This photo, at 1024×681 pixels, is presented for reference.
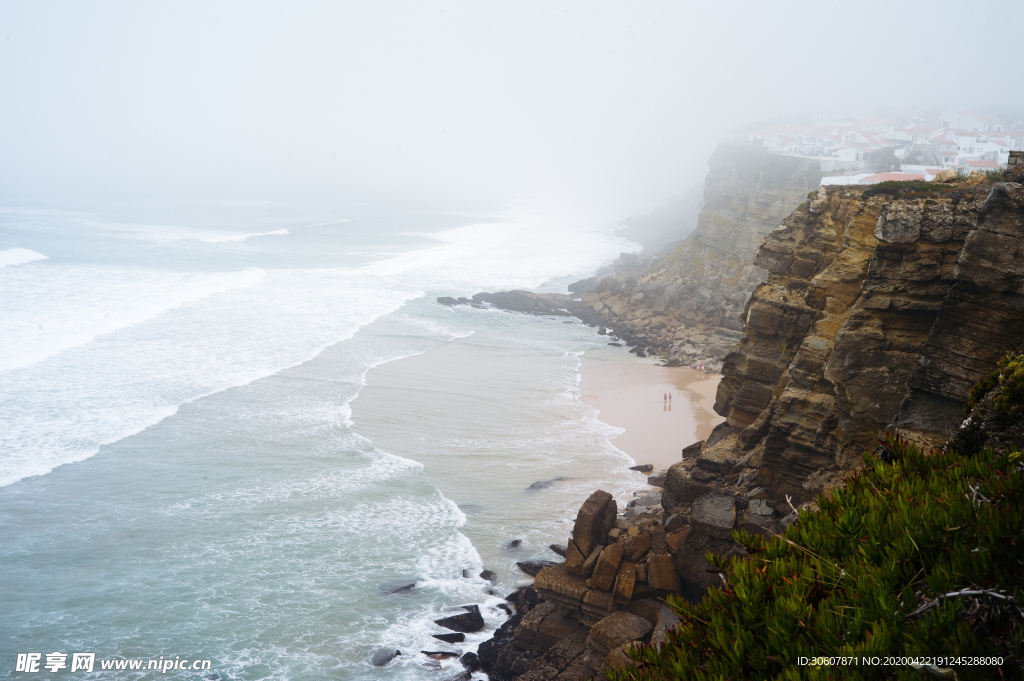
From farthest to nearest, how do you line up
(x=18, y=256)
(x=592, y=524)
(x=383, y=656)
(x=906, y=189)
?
(x=18, y=256)
(x=592, y=524)
(x=906, y=189)
(x=383, y=656)

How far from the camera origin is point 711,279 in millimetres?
44281

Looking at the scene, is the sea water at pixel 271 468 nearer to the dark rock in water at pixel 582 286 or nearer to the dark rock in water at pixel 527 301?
the dark rock in water at pixel 527 301

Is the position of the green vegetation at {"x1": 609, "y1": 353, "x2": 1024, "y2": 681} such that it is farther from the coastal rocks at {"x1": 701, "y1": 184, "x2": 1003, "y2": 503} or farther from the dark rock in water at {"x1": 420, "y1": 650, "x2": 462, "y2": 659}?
the dark rock in water at {"x1": 420, "y1": 650, "x2": 462, "y2": 659}

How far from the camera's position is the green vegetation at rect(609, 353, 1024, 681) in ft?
13.7

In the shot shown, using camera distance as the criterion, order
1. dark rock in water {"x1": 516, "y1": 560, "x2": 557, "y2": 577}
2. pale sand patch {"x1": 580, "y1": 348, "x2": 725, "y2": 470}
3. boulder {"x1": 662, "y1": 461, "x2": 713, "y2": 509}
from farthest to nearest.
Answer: pale sand patch {"x1": 580, "y1": 348, "x2": 725, "y2": 470}
boulder {"x1": 662, "y1": 461, "x2": 713, "y2": 509}
dark rock in water {"x1": 516, "y1": 560, "x2": 557, "y2": 577}

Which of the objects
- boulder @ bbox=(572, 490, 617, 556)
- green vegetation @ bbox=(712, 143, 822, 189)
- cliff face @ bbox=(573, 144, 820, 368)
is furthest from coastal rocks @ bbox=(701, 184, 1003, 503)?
green vegetation @ bbox=(712, 143, 822, 189)

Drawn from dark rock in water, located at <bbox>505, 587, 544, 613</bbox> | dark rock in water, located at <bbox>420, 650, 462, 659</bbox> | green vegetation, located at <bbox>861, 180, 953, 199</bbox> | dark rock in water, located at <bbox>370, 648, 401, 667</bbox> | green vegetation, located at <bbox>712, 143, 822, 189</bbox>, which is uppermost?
green vegetation, located at <bbox>712, 143, 822, 189</bbox>

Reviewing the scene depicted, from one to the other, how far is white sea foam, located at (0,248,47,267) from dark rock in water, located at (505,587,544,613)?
169ft

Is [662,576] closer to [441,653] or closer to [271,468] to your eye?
[441,653]

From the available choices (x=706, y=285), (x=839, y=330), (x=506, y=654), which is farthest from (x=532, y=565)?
(x=706, y=285)

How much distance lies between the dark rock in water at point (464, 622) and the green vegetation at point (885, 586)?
31.1 feet

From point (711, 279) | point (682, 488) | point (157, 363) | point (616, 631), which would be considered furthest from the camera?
point (711, 279)

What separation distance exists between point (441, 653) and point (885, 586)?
10.8 m

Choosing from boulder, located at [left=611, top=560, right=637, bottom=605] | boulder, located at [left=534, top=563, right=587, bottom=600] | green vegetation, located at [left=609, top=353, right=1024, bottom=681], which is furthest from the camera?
boulder, located at [left=534, top=563, right=587, bottom=600]
